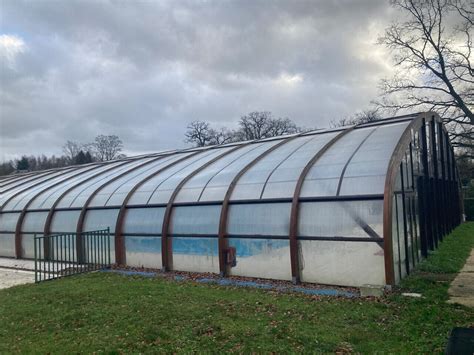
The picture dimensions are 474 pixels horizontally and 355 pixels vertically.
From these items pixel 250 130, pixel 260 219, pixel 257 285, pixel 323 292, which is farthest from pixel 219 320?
pixel 250 130

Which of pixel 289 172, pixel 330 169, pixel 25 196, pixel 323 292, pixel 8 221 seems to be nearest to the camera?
pixel 323 292

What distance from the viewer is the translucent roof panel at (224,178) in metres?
12.1

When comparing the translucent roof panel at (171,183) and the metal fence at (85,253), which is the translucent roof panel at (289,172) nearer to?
the translucent roof panel at (171,183)

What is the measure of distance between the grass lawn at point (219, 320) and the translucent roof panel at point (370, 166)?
8.29ft

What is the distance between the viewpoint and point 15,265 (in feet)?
51.8

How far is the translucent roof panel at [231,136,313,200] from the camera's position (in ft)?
37.2

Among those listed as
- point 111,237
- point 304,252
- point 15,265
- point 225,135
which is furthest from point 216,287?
point 225,135

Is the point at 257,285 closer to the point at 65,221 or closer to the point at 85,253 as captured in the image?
the point at 85,253

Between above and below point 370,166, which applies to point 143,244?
below

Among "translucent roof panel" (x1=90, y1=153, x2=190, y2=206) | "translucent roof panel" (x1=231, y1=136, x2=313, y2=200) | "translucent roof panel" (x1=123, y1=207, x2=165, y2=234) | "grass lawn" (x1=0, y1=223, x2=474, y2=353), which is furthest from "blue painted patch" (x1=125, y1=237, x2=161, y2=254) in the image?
"translucent roof panel" (x1=231, y1=136, x2=313, y2=200)

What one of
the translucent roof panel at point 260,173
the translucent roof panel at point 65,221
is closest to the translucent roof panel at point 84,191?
the translucent roof panel at point 65,221

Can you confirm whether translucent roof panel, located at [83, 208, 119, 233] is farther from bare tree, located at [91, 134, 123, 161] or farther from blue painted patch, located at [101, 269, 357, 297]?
bare tree, located at [91, 134, 123, 161]

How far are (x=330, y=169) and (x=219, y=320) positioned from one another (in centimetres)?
525

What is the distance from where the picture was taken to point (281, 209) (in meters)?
10.4
